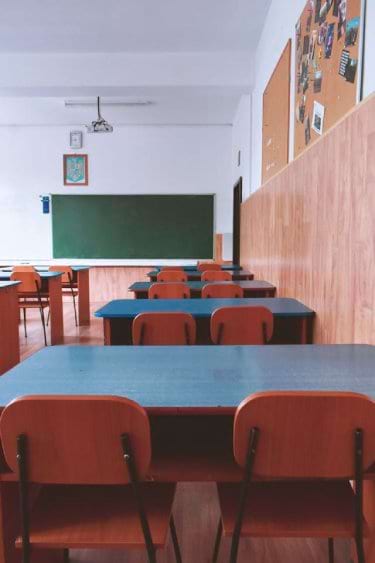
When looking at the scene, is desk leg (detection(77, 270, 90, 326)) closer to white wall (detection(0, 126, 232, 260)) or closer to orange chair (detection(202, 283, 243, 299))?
white wall (detection(0, 126, 232, 260))

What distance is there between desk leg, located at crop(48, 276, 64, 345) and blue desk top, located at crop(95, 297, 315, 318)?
247 cm

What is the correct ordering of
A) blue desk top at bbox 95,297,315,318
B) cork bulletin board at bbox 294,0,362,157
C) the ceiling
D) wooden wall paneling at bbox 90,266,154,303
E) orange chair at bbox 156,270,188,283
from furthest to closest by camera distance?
wooden wall paneling at bbox 90,266,154,303 → orange chair at bbox 156,270,188,283 → the ceiling → blue desk top at bbox 95,297,315,318 → cork bulletin board at bbox 294,0,362,157

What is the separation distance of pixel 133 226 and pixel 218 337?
592cm

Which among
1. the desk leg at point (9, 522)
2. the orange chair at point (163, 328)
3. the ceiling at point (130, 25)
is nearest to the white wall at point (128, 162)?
the ceiling at point (130, 25)

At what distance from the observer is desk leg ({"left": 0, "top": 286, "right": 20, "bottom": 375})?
12.6 ft

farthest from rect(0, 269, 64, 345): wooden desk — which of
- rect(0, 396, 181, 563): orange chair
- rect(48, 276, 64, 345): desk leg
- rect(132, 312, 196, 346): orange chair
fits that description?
rect(0, 396, 181, 563): orange chair

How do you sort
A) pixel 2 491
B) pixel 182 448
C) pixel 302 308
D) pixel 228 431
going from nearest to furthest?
pixel 2 491 < pixel 182 448 < pixel 228 431 < pixel 302 308

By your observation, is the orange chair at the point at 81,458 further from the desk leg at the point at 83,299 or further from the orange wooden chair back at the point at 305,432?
the desk leg at the point at 83,299

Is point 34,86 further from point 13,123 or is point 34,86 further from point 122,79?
point 13,123

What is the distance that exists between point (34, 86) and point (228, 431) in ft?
17.8

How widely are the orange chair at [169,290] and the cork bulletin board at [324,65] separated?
1379 mm

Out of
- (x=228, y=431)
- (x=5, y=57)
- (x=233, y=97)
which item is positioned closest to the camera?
(x=228, y=431)

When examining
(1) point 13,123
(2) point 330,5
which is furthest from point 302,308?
(1) point 13,123

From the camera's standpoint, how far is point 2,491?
1.34 metres
